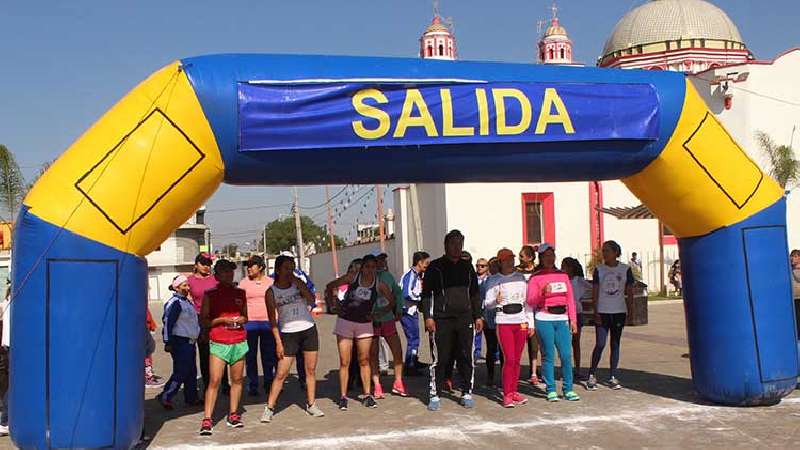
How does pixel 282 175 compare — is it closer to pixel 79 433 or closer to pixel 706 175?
pixel 79 433

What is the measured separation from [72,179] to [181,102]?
1.08m

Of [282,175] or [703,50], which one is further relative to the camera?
[703,50]

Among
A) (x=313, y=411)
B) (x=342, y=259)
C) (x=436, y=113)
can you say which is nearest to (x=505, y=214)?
(x=342, y=259)

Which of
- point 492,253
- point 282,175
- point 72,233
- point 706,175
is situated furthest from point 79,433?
point 492,253

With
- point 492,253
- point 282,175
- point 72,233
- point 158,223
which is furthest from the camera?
point 492,253

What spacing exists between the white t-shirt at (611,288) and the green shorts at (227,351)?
3.99 meters

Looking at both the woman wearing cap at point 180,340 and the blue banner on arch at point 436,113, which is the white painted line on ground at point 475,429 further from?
the blue banner on arch at point 436,113

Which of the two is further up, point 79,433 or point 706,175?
point 706,175

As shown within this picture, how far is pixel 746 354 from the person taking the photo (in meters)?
8.30

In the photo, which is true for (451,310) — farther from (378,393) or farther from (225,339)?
(225,339)

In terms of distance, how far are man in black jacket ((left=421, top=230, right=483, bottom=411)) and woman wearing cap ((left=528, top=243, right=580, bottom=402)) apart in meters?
0.63

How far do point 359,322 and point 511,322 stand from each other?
1.60 metres

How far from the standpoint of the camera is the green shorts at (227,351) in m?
7.83

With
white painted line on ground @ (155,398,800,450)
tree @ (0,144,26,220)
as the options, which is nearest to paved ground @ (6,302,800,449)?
white painted line on ground @ (155,398,800,450)
